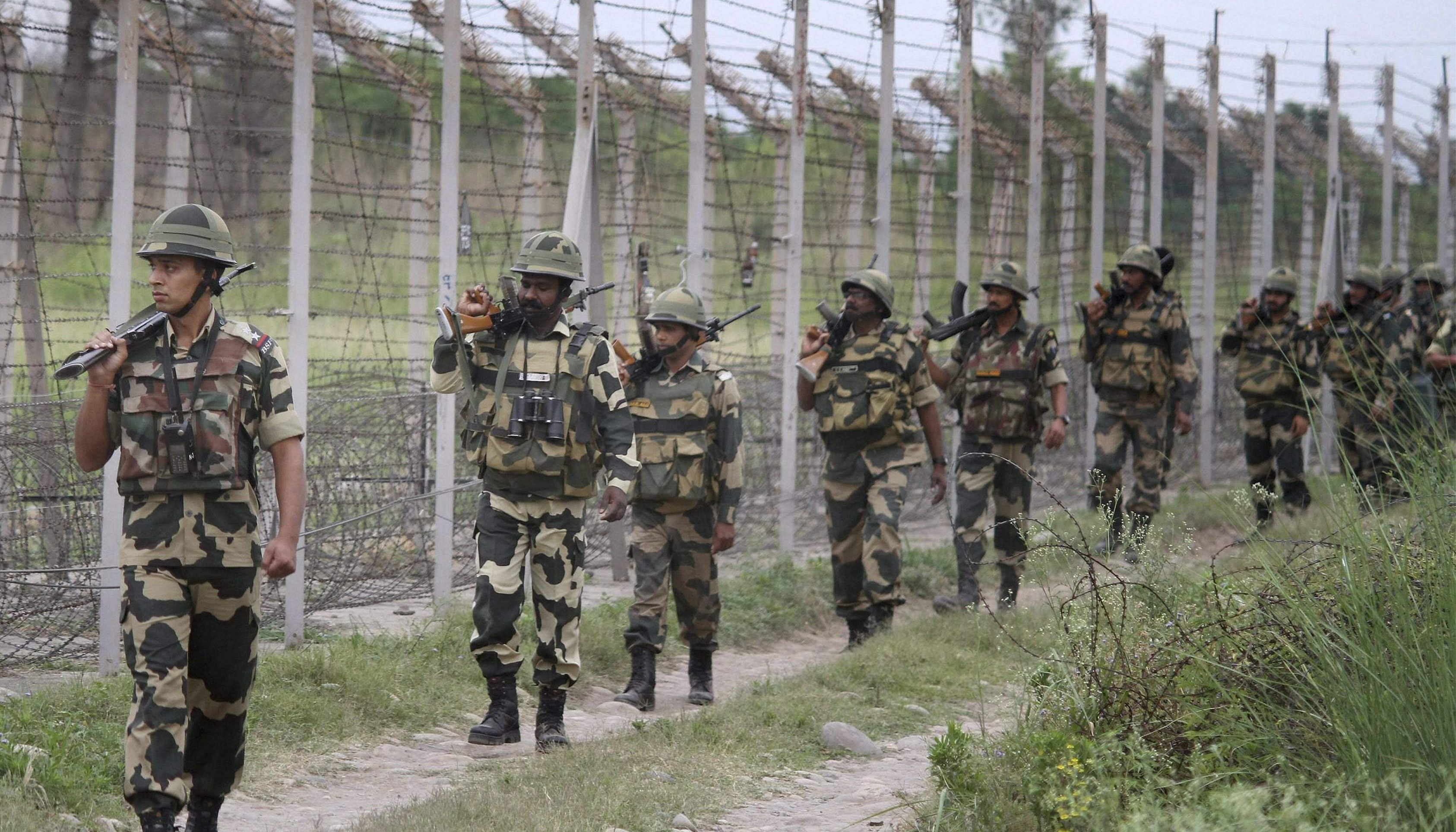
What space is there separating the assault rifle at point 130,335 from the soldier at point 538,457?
1468mm

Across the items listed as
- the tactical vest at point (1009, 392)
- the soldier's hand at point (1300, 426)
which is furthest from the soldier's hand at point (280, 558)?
the soldier's hand at point (1300, 426)

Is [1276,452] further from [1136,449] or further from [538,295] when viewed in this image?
[538,295]

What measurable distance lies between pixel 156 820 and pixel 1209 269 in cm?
1236

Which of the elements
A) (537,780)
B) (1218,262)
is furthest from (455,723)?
(1218,262)

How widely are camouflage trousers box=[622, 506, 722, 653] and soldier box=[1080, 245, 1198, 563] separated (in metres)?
4.06

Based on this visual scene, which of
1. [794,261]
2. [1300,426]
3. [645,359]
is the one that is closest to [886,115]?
[794,261]

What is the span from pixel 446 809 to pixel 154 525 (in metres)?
1.20

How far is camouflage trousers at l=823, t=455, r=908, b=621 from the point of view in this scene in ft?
27.3

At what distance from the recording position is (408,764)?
19.2ft

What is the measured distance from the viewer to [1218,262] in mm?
17078

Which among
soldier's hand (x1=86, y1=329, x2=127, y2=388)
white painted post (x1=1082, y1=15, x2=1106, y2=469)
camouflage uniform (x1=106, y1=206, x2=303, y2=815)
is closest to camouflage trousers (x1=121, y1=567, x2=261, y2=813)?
camouflage uniform (x1=106, y1=206, x2=303, y2=815)

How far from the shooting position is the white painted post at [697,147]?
941cm

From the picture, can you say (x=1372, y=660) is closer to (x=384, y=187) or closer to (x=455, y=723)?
(x=455, y=723)

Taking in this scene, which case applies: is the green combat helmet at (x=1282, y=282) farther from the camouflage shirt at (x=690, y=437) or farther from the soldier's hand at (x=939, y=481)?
the camouflage shirt at (x=690, y=437)
